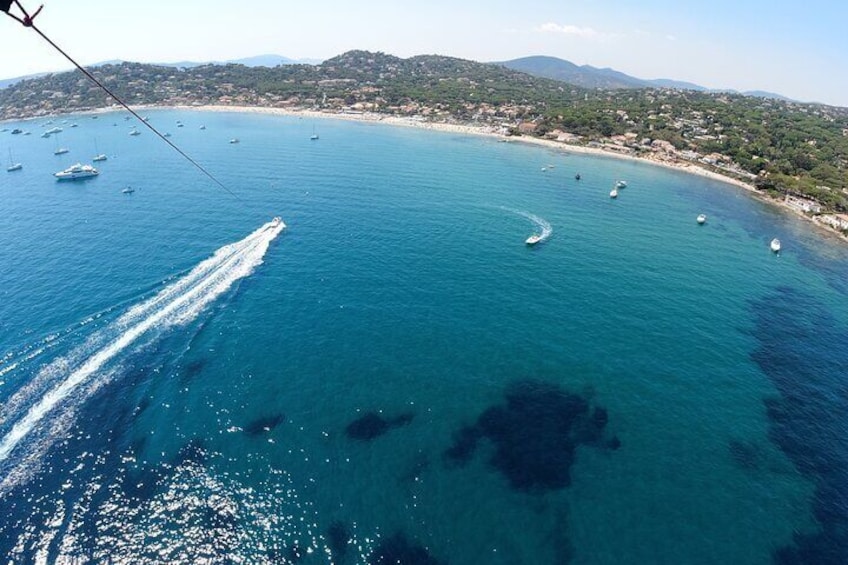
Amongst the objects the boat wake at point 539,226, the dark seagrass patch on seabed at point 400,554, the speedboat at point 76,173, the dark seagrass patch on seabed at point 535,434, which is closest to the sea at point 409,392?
the dark seagrass patch on seabed at point 400,554

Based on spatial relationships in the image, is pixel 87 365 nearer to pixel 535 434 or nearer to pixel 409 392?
pixel 409 392

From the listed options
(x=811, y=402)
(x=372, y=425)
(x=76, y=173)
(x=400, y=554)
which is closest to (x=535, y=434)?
(x=372, y=425)

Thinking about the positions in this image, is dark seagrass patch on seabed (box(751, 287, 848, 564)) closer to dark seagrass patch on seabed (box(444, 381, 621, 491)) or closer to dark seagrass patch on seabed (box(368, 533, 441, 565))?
dark seagrass patch on seabed (box(444, 381, 621, 491))

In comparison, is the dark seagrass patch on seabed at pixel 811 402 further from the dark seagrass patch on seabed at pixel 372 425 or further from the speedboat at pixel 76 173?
the speedboat at pixel 76 173

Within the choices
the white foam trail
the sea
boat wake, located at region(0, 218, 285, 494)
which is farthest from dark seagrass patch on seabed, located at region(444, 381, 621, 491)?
the white foam trail

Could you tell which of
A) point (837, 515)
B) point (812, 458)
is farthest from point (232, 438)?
point (812, 458)
